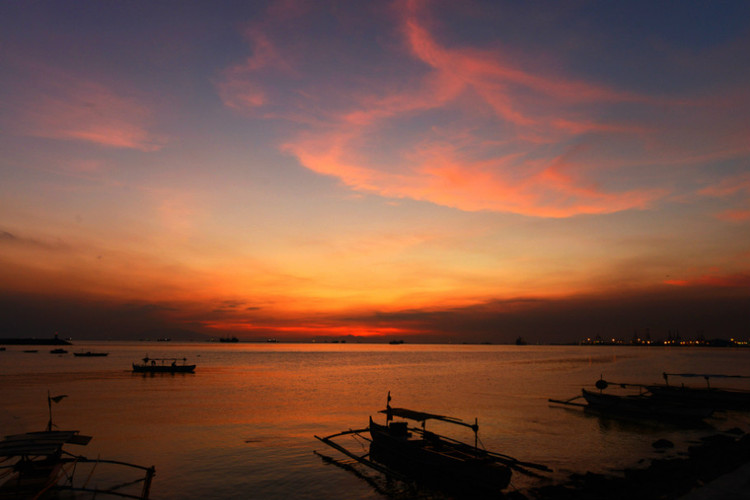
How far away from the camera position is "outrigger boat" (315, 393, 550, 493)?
19000 mm

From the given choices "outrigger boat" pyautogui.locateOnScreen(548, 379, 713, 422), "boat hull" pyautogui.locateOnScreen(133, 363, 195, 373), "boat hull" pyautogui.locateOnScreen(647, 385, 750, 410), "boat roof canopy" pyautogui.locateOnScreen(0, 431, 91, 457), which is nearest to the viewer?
"boat roof canopy" pyautogui.locateOnScreen(0, 431, 91, 457)

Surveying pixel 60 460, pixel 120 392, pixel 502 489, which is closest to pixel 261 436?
pixel 60 460

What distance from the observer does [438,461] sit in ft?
67.9

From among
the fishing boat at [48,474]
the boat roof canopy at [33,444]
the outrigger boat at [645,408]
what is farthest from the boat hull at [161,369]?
the outrigger boat at [645,408]

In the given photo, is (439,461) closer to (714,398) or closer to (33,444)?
(33,444)

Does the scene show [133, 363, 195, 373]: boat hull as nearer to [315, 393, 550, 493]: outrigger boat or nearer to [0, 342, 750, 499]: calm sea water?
[0, 342, 750, 499]: calm sea water

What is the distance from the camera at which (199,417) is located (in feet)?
133

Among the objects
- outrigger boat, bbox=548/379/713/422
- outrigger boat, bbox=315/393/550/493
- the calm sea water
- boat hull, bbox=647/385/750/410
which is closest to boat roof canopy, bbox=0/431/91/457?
the calm sea water

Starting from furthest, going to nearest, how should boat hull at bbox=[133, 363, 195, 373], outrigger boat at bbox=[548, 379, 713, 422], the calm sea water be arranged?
boat hull at bbox=[133, 363, 195, 373] → outrigger boat at bbox=[548, 379, 713, 422] → the calm sea water

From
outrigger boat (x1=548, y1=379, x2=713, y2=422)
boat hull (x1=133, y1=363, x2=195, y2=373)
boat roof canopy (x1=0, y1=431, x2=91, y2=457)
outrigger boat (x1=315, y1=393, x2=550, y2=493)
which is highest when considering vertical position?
boat roof canopy (x1=0, y1=431, x2=91, y2=457)

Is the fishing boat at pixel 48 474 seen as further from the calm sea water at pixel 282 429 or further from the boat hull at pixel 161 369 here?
the boat hull at pixel 161 369

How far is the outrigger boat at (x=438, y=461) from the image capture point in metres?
19.0

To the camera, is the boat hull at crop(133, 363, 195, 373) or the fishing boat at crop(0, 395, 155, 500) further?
the boat hull at crop(133, 363, 195, 373)

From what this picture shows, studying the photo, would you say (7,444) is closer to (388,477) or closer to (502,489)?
(388,477)
